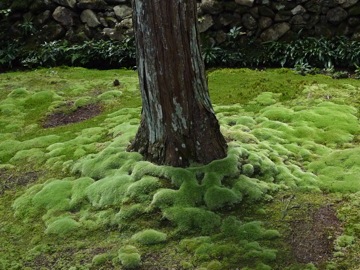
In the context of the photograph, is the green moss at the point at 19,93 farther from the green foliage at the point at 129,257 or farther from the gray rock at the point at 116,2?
the green foliage at the point at 129,257

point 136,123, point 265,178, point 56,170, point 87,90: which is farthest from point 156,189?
point 87,90

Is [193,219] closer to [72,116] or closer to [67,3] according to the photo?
[72,116]

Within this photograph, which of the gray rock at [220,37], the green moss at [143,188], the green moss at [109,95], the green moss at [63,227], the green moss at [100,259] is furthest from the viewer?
the gray rock at [220,37]

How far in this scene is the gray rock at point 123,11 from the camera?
1266 cm

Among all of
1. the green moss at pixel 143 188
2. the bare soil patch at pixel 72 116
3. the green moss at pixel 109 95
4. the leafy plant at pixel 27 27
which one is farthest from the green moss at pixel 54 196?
the leafy plant at pixel 27 27

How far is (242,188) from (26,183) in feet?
8.91

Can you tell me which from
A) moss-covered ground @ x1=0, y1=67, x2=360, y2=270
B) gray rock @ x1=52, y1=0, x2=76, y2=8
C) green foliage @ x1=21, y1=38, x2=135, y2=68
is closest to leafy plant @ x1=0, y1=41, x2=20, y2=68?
green foliage @ x1=21, y1=38, x2=135, y2=68

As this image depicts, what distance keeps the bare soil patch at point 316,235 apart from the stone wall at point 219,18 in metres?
7.56

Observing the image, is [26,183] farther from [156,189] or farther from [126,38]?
[126,38]

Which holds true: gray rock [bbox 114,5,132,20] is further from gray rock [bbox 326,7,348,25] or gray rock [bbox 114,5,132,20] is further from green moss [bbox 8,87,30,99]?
gray rock [bbox 326,7,348,25]

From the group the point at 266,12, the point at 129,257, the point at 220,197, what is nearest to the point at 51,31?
the point at 266,12

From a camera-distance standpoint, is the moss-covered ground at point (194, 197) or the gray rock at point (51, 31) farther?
the gray rock at point (51, 31)

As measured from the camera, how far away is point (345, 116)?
707 centimetres

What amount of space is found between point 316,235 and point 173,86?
6.75 feet
